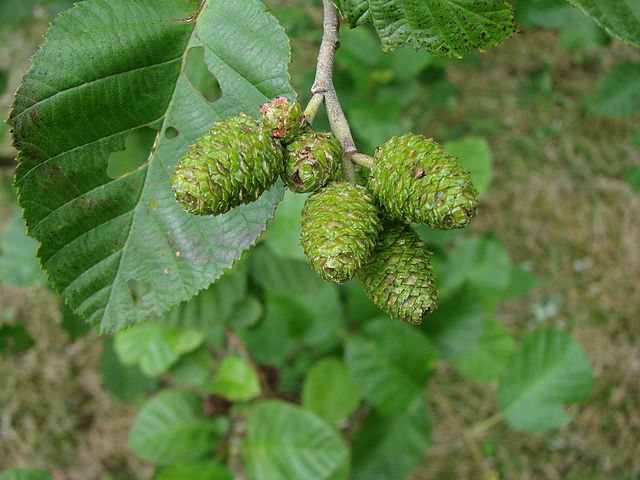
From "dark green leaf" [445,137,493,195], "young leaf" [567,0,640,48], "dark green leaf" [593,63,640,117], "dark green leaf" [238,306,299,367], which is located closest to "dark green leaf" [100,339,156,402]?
"dark green leaf" [238,306,299,367]

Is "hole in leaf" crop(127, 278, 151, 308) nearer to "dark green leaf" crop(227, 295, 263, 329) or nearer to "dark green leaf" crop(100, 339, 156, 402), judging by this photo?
Answer: "dark green leaf" crop(227, 295, 263, 329)

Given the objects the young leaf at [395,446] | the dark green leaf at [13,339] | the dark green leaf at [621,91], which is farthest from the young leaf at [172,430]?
the dark green leaf at [621,91]

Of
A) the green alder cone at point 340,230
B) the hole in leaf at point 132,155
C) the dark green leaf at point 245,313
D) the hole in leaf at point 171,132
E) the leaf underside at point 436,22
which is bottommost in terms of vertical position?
the dark green leaf at point 245,313

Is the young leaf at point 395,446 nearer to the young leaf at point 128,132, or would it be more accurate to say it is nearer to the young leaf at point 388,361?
the young leaf at point 388,361

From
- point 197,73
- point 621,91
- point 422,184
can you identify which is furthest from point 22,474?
point 621,91

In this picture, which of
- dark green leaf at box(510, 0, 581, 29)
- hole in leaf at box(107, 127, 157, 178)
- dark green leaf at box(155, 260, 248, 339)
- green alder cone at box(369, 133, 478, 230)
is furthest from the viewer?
dark green leaf at box(510, 0, 581, 29)

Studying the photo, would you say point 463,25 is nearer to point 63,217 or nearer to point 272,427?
point 63,217
